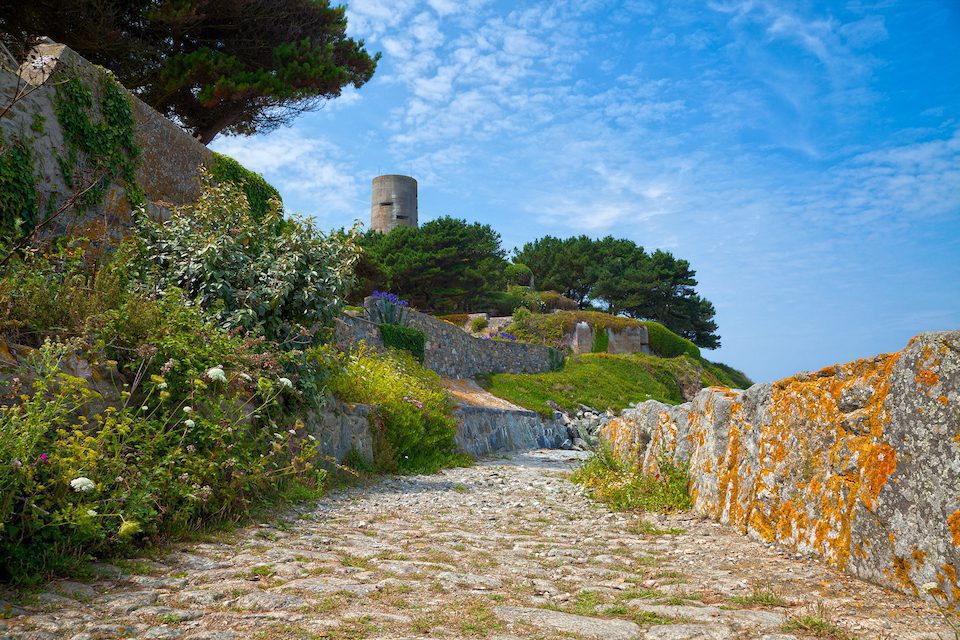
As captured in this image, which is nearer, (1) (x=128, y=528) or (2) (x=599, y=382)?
(1) (x=128, y=528)

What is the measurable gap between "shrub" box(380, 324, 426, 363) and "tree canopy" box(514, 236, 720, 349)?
32806mm

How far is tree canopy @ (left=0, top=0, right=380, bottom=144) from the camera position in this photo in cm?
1468

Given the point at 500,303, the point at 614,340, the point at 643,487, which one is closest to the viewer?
the point at 643,487

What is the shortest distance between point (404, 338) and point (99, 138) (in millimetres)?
11343

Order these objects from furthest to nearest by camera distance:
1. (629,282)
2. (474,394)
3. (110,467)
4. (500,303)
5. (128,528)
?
(629,282) < (500,303) < (474,394) < (110,467) < (128,528)

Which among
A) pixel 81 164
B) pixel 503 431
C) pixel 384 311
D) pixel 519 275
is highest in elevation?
pixel 519 275

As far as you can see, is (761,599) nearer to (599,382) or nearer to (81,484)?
(81,484)

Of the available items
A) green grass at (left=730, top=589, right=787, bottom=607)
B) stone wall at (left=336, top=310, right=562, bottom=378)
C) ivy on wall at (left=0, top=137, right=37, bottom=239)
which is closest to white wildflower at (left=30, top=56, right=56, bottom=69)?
ivy on wall at (left=0, top=137, right=37, bottom=239)

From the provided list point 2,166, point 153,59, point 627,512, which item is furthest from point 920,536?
point 153,59

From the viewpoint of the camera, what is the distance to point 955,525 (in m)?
2.62

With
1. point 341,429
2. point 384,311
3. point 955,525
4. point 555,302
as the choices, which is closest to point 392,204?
point 555,302

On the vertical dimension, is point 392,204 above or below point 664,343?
above

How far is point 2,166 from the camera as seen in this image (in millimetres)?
6934

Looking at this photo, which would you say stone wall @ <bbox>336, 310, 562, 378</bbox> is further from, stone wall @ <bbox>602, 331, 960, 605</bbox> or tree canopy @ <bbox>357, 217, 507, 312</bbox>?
stone wall @ <bbox>602, 331, 960, 605</bbox>
